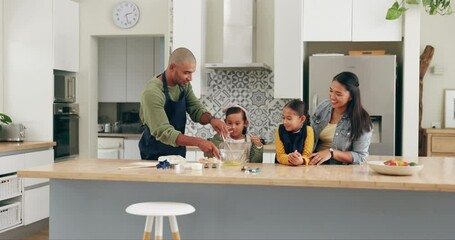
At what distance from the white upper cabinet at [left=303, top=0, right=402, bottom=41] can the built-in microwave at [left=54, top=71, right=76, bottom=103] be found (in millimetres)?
2579

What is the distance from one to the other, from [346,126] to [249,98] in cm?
254

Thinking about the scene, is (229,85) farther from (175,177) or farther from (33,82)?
(175,177)

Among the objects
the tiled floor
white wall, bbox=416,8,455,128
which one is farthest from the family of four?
white wall, bbox=416,8,455,128

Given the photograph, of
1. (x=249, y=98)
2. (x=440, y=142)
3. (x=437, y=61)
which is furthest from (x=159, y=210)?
(x=437, y=61)

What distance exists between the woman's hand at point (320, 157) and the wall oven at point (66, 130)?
11.3ft

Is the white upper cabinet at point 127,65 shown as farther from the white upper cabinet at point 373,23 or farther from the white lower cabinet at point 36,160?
the white upper cabinet at point 373,23

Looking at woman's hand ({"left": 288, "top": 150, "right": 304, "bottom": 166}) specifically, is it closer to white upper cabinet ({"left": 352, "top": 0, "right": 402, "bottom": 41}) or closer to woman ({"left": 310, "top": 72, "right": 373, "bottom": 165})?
woman ({"left": 310, "top": 72, "right": 373, "bottom": 165})

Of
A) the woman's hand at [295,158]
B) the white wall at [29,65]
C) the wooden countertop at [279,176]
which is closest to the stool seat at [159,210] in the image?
the wooden countertop at [279,176]

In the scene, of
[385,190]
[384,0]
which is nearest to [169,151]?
[385,190]

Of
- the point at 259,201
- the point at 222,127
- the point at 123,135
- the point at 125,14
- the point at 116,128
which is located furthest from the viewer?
the point at 116,128

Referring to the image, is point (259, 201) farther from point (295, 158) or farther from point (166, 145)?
point (166, 145)

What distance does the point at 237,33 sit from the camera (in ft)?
18.7

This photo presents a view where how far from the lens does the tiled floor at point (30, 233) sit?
538cm

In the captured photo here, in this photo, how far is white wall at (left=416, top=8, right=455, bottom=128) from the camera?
6023mm
